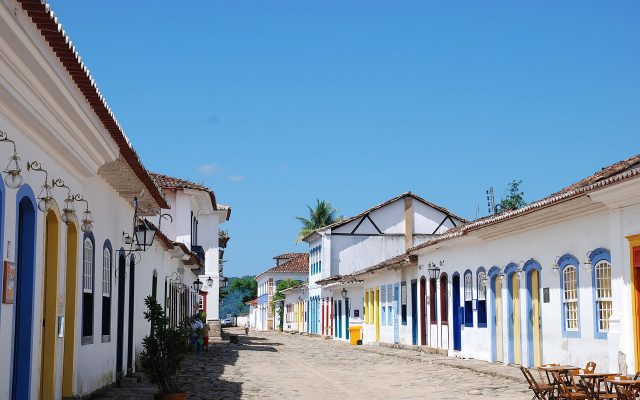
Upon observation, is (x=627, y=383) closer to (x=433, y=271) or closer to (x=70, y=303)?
(x=70, y=303)

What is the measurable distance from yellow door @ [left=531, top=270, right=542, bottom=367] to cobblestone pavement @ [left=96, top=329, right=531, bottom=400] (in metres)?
0.70

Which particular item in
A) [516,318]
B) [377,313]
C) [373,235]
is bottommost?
[516,318]

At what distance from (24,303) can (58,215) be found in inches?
59.1

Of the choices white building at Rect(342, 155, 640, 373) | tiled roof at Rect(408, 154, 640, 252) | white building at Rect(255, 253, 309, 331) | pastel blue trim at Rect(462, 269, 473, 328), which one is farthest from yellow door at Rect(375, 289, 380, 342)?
white building at Rect(255, 253, 309, 331)

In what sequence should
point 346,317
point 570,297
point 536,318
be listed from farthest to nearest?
point 346,317, point 536,318, point 570,297

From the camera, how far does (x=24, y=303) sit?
9148 millimetres

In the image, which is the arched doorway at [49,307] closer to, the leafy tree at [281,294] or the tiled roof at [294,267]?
the leafy tree at [281,294]

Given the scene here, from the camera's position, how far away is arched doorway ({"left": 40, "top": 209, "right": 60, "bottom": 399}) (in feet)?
34.0

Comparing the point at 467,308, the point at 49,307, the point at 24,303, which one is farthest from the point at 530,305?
the point at 24,303

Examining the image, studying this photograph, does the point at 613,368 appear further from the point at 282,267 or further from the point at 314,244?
→ the point at 282,267

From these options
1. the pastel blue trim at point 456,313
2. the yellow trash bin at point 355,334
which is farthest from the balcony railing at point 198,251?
the pastel blue trim at point 456,313

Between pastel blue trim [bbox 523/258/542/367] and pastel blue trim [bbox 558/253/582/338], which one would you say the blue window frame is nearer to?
pastel blue trim [bbox 523/258/542/367]

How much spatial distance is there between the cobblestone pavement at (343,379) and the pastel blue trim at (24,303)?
4.15 metres

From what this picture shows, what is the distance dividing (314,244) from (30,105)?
44174 mm
